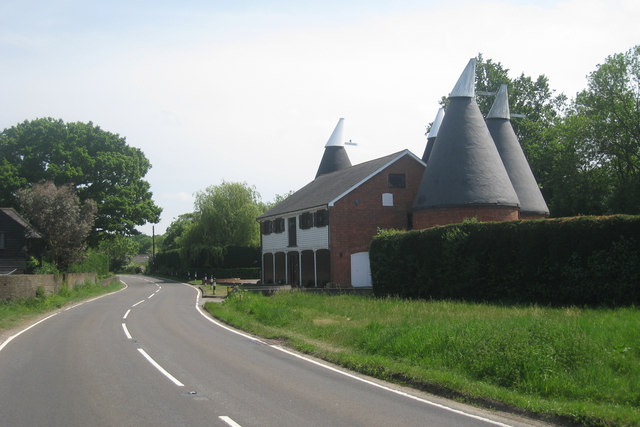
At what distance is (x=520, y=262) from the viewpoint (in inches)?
789

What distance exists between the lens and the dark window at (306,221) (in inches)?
1538

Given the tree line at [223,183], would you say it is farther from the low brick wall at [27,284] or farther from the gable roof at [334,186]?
the gable roof at [334,186]

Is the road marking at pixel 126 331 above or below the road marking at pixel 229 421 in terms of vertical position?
above

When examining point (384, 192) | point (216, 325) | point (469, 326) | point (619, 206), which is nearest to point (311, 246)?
point (384, 192)

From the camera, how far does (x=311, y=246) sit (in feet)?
127

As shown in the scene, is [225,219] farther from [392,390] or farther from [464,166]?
[392,390]

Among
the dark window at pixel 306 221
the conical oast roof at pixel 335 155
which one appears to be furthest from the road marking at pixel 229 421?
the conical oast roof at pixel 335 155

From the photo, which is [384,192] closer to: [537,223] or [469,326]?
[537,223]

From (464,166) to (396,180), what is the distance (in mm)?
6220

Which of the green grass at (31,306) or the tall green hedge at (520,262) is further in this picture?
the green grass at (31,306)

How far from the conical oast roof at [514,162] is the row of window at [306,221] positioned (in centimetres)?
1223

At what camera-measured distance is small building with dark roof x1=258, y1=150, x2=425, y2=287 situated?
36.4m

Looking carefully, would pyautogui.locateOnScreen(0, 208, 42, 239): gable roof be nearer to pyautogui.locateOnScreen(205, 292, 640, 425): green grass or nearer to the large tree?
the large tree

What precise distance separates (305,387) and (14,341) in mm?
10006
